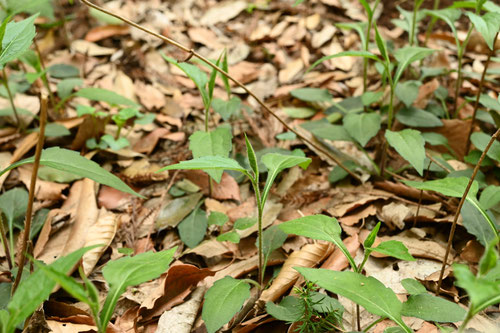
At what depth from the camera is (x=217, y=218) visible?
6.77ft

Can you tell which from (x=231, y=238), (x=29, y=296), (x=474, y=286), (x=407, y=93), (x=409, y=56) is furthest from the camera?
(x=407, y=93)

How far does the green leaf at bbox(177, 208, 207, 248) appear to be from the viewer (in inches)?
79.9

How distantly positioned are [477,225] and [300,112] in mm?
1410

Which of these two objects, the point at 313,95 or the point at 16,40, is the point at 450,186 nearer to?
the point at 313,95

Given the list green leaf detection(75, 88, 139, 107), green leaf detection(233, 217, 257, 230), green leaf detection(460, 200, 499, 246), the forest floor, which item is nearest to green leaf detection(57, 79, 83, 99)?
the forest floor

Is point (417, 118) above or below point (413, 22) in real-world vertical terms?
below

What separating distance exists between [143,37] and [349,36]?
1790 mm

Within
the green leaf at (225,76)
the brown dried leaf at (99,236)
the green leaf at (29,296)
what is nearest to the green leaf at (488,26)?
the green leaf at (225,76)

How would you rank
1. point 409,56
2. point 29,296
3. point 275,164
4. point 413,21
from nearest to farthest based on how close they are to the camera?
1. point 29,296
2. point 275,164
3. point 409,56
4. point 413,21

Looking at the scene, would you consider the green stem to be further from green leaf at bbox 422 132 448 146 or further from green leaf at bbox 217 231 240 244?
green leaf at bbox 217 231 240 244

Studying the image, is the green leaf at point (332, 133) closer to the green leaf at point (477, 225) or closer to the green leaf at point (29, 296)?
the green leaf at point (477, 225)

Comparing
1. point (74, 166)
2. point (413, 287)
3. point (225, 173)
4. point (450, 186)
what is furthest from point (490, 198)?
point (74, 166)

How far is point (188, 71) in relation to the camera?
2154 mm


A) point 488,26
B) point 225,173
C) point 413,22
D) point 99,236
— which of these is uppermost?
point 488,26
